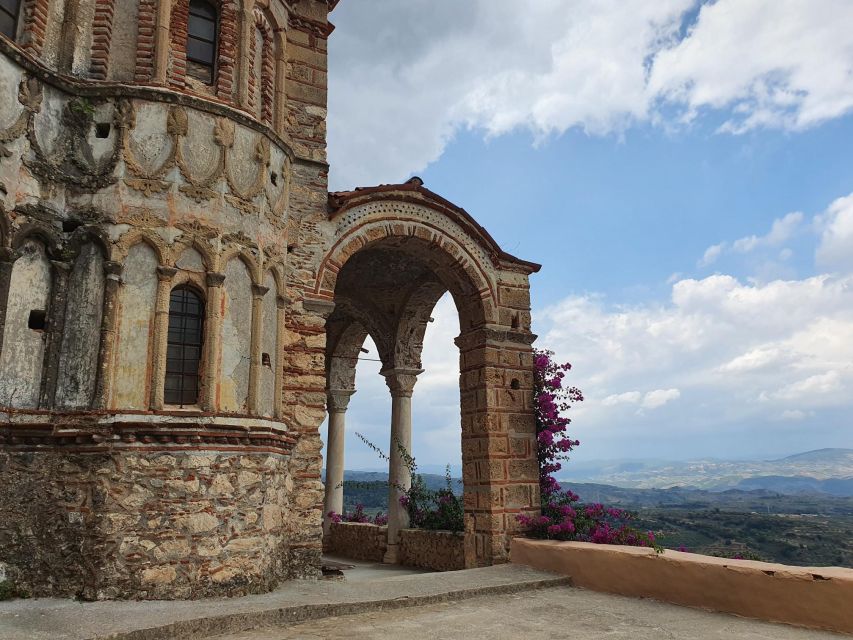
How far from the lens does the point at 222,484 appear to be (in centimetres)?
786

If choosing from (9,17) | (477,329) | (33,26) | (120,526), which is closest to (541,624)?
(120,526)

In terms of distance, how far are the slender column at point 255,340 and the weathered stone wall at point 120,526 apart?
92cm

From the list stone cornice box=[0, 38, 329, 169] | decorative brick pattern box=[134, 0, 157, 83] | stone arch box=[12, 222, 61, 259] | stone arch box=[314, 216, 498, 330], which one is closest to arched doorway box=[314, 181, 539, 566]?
stone arch box=[314, 216, 498, 330]

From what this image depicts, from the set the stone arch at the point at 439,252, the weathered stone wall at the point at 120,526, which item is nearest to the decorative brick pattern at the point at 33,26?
the stone arch at the point at 439,252

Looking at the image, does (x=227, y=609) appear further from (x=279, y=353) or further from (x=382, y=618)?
(x=279, y=353)

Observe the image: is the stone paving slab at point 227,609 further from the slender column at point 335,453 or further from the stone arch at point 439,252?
the slender column at point 335,453

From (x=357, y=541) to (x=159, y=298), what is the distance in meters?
8.82

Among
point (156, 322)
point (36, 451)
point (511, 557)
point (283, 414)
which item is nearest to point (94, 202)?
point (156, 322)

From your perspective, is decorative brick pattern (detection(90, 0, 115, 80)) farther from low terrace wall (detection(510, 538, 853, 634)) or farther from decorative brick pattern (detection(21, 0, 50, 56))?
low terrace wall (detection(510, 538, 853, 634))

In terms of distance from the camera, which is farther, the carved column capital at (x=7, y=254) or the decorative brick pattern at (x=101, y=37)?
the decorative brick pattern at (x=101, y=37)

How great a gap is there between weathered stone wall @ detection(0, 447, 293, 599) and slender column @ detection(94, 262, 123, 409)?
66cm

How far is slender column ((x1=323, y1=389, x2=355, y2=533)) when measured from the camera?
16.4 meters

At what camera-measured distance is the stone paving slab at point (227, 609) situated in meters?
5.89

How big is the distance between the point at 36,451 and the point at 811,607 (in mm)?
8297
